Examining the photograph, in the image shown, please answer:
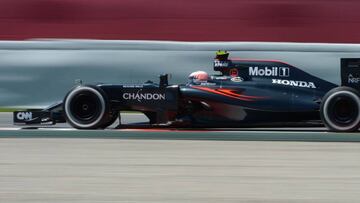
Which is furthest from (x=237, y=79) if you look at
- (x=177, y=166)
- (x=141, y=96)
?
(x=177, y=166)

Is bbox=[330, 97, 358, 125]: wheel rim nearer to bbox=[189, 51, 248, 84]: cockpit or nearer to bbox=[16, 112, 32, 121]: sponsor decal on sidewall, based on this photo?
bbox=[189, 51, 248, 84]: cockpit

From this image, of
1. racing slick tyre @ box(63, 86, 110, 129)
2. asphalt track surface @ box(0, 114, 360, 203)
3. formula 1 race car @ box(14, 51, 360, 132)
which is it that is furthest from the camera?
racing slick tyre @ box(63, 86, 110, 129)

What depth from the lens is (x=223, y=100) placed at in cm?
986

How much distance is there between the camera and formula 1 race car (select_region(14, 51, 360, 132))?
9.79 m

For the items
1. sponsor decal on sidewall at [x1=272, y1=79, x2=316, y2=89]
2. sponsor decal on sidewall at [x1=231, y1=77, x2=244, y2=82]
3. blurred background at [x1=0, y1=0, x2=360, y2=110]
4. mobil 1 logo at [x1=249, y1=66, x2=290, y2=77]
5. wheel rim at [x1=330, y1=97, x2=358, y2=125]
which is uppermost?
blurred background at [x1=0, y1=0, x2=360, y2=110]

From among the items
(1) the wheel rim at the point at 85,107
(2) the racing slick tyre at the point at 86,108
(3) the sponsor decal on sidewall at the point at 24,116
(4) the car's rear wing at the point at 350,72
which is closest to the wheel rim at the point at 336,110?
(4) the car's rear wing at the point at 350,72

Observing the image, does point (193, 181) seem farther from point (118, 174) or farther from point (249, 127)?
point (249, 127)

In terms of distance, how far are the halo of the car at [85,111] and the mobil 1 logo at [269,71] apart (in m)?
1.99

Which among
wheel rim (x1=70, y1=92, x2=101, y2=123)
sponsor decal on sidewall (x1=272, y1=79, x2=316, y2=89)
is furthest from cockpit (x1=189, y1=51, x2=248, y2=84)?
wheel rim (x1=70, y1=92, x2=101, y2=123)

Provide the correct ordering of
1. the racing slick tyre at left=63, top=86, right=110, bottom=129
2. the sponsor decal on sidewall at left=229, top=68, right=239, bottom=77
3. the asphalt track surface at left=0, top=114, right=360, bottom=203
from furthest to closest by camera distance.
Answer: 1. the sponsor decal on sidewall at left=229, top=68, right=239, bottom=77
2. the racing slick tyre at left=63, top=86, right=110, bottom=129
3. the asphalt track surface at left=0, top=114, right=360, bottom=203

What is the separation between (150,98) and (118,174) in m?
3.74

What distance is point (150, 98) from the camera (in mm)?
9977

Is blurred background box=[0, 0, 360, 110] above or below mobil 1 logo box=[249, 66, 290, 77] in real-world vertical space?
above

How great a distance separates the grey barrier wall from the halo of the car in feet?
8.85
